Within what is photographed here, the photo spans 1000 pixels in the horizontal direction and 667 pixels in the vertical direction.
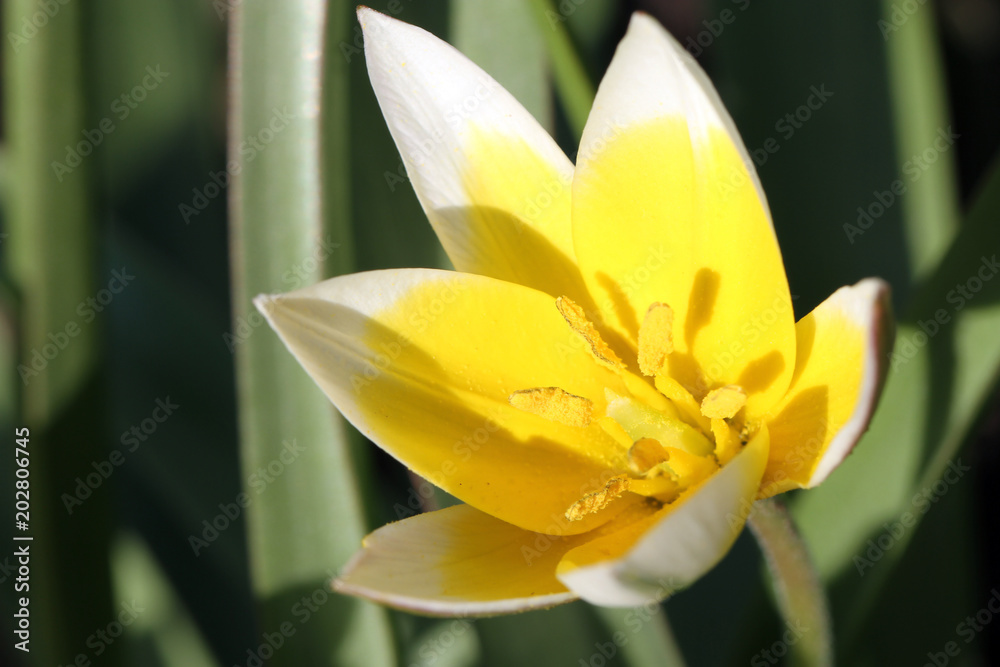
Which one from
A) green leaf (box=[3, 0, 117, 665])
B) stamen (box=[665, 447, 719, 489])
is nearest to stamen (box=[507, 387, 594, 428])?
stamen (box=[665, 447, 719, 489])

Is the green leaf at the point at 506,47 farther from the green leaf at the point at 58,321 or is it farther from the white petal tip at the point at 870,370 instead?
the white petal tip at the point at 870,370

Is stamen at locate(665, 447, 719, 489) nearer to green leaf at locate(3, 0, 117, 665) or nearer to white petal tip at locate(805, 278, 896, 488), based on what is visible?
white petal tip at locate(805, 278, 896, 488)

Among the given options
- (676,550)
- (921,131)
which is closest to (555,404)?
(676,550)

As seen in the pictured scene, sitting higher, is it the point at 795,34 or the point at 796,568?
the point at 795,34

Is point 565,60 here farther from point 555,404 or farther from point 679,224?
point 555,404

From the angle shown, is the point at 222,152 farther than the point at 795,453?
Yes

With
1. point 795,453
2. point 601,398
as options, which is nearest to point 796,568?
point 795,453

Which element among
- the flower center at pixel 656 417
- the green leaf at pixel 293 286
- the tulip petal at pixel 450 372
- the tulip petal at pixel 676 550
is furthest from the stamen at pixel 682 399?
the green leaf at pixel 293 286

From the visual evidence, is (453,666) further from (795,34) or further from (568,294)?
(795,34)
